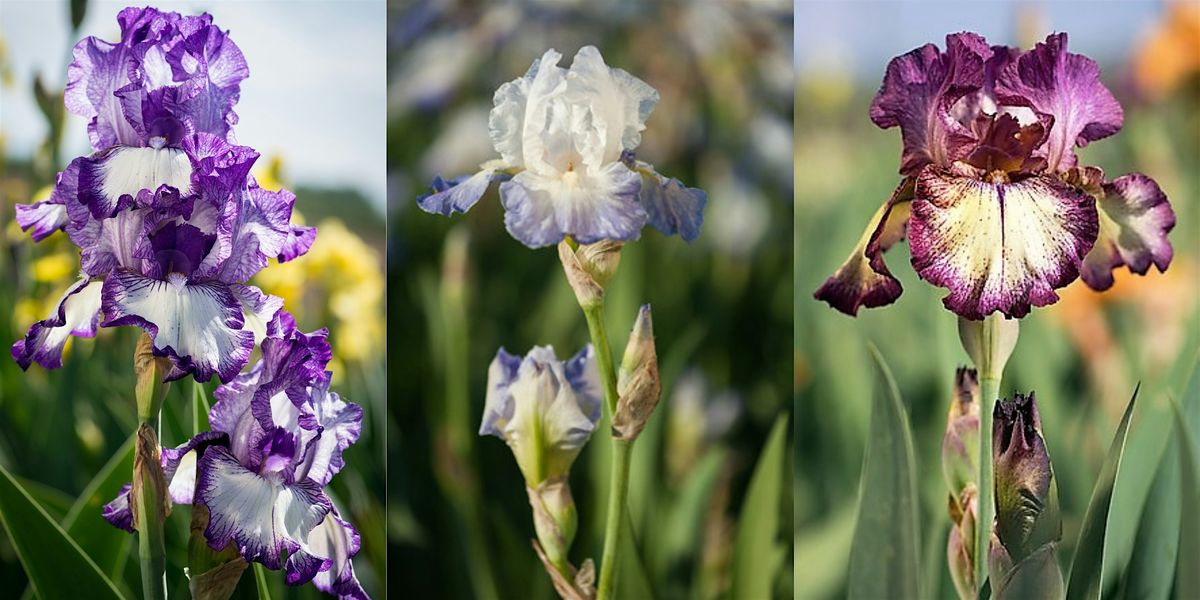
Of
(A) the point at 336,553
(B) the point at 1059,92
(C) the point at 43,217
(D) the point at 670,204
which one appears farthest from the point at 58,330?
(B) the point at 1059,92

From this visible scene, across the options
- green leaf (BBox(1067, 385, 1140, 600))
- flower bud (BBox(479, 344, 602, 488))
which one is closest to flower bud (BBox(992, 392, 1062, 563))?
green leaf (BBox(1067, 385, 1140, 600))

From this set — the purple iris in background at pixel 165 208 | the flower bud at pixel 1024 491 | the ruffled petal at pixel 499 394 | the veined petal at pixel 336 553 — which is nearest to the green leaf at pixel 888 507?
the flower bud at pixel 1024 491

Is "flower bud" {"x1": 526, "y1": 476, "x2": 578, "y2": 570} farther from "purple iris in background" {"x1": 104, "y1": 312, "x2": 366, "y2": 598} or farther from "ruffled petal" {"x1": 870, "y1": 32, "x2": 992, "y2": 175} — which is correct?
"ruffled petal" {"x1": 870, "y1": 32, "x2": 992, "y2": 175}

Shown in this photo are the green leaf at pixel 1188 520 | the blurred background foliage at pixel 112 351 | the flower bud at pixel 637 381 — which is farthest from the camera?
the blurred background foliage at pixel 112 351

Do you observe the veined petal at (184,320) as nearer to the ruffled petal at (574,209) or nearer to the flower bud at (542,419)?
the ruffled petal at (574,209)

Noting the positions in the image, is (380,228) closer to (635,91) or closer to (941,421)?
(635,91)

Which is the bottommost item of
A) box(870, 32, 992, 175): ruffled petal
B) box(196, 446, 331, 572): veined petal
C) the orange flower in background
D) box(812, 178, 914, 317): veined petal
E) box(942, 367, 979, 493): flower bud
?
box(196, 446, 331, 572): veined petal
